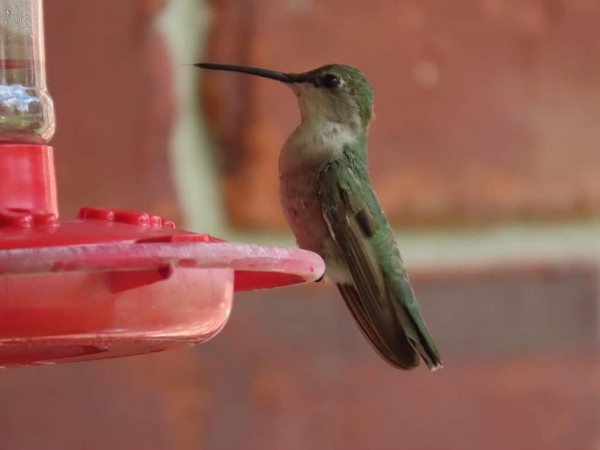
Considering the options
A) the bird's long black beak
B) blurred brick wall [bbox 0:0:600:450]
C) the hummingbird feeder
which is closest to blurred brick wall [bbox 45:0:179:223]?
blurred brick wall [bbox 0:0:600:450]

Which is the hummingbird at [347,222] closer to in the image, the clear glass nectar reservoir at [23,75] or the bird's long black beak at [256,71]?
the bird's long black beak at [256,71]

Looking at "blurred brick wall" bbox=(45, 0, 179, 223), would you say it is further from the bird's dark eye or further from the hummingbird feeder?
the hummingbird feeder

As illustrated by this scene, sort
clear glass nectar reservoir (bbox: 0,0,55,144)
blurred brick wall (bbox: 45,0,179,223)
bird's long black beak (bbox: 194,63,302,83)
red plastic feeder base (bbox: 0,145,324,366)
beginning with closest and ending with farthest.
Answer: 1. red plastic feeder base (bbox: 0,145,324,366)
2. clear glass nectar reservoir (bbox: 0,0,55,144)
3. bird's long black beak (bbox: 194,63,302,83)
4. blurred brick wall (bbox: 45,0,179,223)

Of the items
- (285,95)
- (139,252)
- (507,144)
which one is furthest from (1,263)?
(507,144)

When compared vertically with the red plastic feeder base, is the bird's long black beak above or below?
above

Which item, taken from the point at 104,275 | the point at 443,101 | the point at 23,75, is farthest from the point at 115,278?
the point at 443,101

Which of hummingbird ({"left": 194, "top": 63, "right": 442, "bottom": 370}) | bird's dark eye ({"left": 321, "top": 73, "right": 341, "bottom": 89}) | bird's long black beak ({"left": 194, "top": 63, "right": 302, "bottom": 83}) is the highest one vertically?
bird's long black beak ({"left": 194, "top": 63, "right": 302, "bottom": 83})

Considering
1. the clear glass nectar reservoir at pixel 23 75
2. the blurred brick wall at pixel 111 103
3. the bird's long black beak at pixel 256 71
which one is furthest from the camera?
the blurred brick wall at pixel 111 103

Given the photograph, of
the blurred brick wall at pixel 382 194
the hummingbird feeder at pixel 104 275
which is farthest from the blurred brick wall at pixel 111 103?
the hummingbird feeder at pixel 104 275
